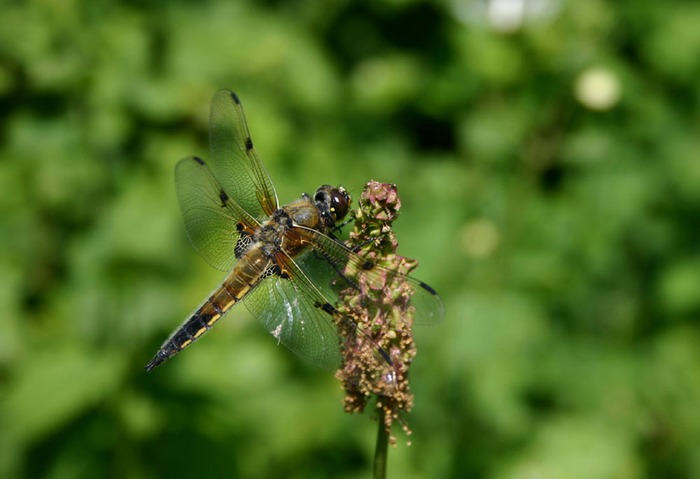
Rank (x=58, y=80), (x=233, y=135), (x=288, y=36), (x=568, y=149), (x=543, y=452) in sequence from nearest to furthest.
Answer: (x=233, y=135)
(x=543, y=452)
(x=58, y=80)
(x=568, y=149)
(x=288, y=36)

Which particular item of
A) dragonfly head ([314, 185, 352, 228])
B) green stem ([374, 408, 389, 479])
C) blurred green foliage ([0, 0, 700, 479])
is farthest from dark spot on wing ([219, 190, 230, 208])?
blurred green foliage ([0, 0, 700, 479])

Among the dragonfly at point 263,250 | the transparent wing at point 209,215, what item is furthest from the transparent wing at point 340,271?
the transparent wing at point 209,215

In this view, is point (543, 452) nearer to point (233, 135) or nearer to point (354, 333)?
point (233, 135)

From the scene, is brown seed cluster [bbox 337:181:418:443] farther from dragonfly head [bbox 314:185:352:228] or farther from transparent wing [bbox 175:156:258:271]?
transparent wing [bbox 175:156:258:271]

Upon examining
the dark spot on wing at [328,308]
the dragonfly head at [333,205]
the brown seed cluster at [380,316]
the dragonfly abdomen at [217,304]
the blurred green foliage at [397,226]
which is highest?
the blurred green foliage at [397,226]

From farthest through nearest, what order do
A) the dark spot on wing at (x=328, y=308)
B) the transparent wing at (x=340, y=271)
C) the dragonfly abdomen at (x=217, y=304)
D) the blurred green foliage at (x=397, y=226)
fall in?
the blurred green foliage at (x=397, y=226) → the dragonfly abdomen at (x=217, y=304) → the dark spot on wing at (x=328, y=308) → the transparent wing at (x=340, y=271)

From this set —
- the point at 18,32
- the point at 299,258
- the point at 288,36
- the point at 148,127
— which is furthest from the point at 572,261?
the point at 18,32

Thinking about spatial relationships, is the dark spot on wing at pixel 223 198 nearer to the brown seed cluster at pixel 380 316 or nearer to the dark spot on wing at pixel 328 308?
the dark spot on wing at pixel 328 308
